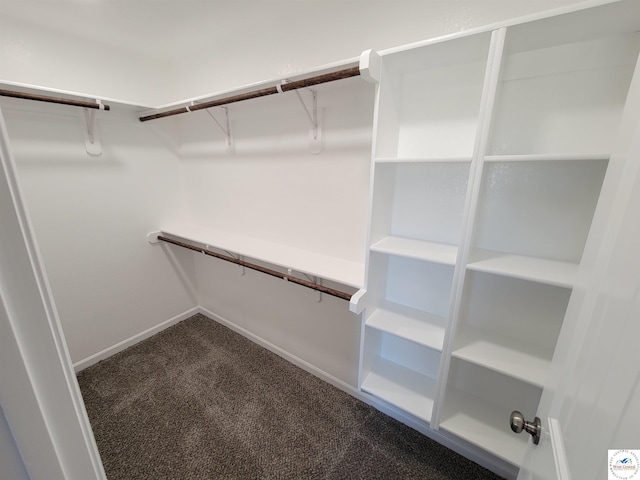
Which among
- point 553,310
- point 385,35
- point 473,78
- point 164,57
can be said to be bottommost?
point 553,310

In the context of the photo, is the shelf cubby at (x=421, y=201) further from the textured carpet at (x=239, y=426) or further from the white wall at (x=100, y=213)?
the white wall at (x=100, y=213)

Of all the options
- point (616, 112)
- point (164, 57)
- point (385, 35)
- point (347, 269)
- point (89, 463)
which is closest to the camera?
point (89, 463)

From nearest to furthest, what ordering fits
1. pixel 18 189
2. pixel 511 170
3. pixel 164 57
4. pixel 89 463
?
pixel 18 189, pixel 89 463, pixel 511 170, pixel 164 57

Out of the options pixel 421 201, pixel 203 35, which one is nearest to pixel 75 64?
pixel 203 35

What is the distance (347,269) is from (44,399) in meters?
1.26

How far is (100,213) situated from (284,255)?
151 cm

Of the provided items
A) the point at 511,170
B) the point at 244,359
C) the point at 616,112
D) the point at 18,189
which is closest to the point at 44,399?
the point at 18,189

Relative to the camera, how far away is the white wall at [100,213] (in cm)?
170

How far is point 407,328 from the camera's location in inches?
49.8

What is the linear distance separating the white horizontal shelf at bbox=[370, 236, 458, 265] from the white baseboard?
2304 millimetres

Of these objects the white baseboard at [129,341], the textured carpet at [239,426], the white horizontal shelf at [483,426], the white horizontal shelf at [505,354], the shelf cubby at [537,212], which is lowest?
the textured carpet at [239,426]

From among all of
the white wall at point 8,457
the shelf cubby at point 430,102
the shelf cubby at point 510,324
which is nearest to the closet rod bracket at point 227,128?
the shelf cubby at point 430,102

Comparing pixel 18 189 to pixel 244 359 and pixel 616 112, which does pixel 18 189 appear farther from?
pixel 244 359
